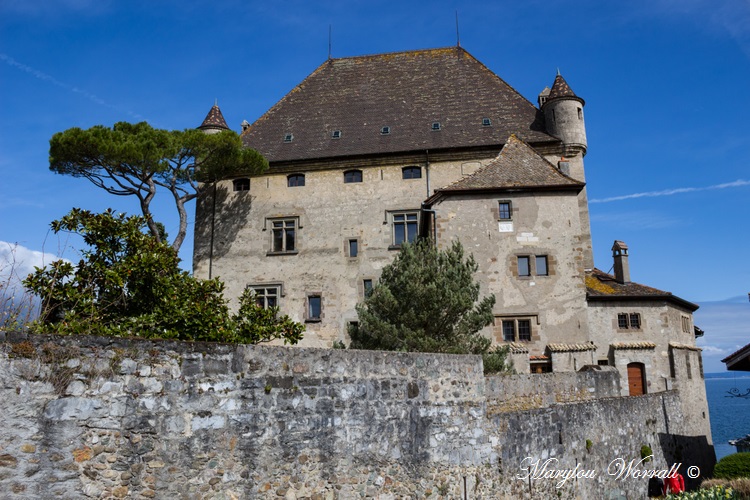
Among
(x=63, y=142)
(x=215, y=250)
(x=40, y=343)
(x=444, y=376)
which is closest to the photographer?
(x=40, y=343)

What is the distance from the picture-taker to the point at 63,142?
25.4 meters

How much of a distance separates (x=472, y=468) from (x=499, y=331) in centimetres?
1389

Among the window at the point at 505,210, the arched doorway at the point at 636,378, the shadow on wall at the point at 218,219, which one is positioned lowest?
the arched doorway at the point at 636,378

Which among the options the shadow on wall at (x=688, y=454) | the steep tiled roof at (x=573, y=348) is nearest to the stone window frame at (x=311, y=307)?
the steep tiled roof at (x=573, y=348)

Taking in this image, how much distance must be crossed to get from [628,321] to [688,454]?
16.9 ft

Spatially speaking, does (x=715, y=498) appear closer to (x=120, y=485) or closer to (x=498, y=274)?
(x=120, y=485)

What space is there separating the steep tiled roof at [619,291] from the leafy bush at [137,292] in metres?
14.5

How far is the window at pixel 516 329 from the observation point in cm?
2333

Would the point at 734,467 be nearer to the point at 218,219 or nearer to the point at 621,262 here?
the point at 621,262

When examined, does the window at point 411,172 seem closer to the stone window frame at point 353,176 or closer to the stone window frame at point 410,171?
the stone window frame at point 410,171

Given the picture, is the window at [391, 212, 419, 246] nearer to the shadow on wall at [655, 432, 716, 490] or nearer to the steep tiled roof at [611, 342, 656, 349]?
the steep tiled roof at [611, 342, 656, 349]

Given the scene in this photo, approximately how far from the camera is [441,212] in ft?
81.3

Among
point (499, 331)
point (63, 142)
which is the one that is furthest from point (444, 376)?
point (63, 142)

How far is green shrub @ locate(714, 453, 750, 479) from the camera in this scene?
1579 centimetres
